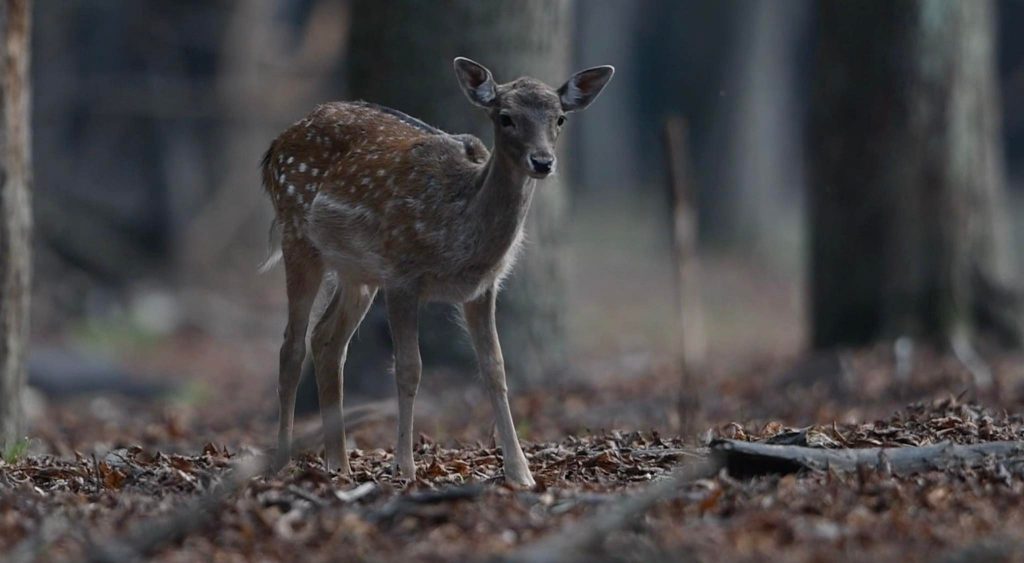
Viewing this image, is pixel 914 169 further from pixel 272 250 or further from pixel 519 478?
pixel 519 478

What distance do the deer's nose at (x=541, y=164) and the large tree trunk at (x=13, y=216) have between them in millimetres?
3231

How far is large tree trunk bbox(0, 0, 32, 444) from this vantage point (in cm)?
857

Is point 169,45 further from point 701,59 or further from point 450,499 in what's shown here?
point 450,499

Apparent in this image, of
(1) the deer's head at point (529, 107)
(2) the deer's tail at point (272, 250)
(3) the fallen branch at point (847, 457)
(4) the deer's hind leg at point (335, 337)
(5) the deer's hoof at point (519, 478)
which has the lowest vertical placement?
(5) the deer's hoof at point (519, 478)

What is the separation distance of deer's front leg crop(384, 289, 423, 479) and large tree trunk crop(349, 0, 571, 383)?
2852 millimetres

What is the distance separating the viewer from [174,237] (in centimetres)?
2142

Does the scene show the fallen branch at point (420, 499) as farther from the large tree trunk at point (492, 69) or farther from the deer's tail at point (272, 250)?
the large tree trunk at point (492, 69)

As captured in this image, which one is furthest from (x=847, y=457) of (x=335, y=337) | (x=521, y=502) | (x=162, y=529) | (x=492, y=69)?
(x=492, y=69)

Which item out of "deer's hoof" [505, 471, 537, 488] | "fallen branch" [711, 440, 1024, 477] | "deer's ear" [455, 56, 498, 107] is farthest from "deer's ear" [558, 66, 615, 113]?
"fallen branch" [711, 440, 1024, 477]

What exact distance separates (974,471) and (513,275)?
199 inches

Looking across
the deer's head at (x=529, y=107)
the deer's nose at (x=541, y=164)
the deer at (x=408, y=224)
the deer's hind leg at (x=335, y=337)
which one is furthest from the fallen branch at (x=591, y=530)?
the deer's hind leg at (x=335, y=337)

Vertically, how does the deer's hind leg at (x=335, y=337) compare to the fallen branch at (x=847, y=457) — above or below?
above

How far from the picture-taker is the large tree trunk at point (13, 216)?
857 centimetres

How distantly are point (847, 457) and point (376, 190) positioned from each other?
8.85 feet
